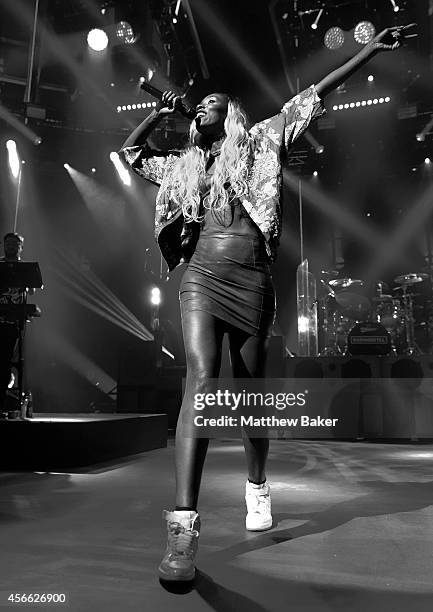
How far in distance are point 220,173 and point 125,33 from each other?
23.1 ft

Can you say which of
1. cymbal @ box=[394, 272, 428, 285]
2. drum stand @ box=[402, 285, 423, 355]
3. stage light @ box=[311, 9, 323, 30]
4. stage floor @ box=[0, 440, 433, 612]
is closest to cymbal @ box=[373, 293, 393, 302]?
drum stand @ box=[402, 285, 423, 355]

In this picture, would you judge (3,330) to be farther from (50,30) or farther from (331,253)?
(331,253)

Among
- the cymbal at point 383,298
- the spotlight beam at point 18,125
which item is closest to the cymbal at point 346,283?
the cymbal at point 383,298

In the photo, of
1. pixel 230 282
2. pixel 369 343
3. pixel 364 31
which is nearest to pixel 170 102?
pixel 230 282

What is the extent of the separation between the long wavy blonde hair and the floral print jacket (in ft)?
0.10

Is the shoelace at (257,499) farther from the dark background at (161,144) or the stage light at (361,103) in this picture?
the stage light at (361,103)

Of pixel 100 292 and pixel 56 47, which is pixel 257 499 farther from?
pixel 100 292

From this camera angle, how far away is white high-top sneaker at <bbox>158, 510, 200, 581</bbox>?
1216 mm

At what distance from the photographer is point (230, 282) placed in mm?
1668

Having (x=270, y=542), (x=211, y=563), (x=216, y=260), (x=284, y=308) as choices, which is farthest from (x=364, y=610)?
Result: (x=284, y=308)

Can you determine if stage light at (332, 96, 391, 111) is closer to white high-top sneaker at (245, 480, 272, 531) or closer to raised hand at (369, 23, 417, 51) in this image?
raised hand at (369, 23, 417, 51)

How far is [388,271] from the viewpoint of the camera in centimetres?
1143

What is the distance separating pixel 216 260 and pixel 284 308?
1019 cm

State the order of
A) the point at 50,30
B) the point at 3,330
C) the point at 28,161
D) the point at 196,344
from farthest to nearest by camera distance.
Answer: the point at 28,161 → the point at 50,30 → the point at 3,330 → the point at 196,344
